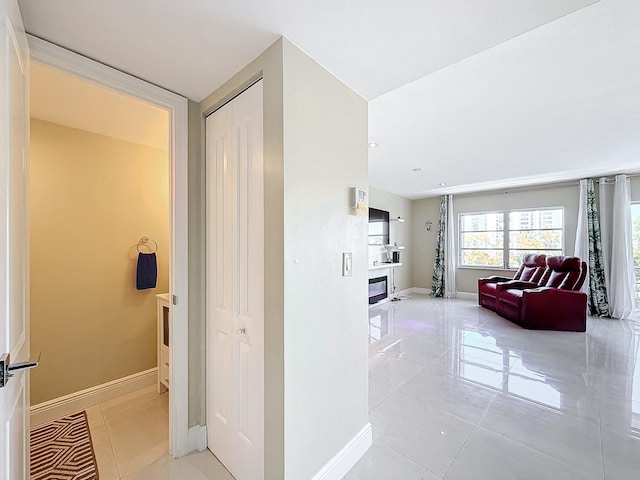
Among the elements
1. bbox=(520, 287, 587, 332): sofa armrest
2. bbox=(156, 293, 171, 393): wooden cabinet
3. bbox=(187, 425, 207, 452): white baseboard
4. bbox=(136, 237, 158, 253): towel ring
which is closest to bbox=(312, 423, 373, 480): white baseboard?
bbox=(187, 425, 207, 452): white baseboard

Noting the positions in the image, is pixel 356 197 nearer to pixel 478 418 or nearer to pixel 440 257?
pixel 478 418

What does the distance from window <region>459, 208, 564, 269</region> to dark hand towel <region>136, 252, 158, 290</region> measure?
667cm

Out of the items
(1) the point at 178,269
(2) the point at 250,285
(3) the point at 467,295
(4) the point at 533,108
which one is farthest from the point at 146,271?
(3) the point at 467,295

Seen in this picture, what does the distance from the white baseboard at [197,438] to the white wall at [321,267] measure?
832mm

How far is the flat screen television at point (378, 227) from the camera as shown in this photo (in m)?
5.97

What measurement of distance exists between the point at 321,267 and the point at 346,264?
21 cm

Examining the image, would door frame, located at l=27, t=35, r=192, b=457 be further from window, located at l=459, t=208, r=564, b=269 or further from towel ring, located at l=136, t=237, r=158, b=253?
window, located at l=459, t=208, r=564, b=269

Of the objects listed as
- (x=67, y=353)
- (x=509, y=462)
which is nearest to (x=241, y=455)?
(x=509, y=462)

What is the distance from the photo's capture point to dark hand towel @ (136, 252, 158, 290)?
8.23 feet

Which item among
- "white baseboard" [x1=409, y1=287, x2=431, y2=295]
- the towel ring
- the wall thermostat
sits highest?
the wall thermostat

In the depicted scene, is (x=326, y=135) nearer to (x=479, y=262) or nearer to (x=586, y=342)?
(x=586, y=342)

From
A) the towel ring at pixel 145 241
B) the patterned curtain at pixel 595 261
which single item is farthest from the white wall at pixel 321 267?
the patterned curtain at pixel 595 261

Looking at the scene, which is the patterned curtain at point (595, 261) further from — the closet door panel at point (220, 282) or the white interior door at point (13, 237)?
the white interior door at point (13, 237)

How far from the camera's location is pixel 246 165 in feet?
4.86
